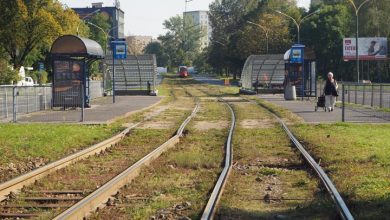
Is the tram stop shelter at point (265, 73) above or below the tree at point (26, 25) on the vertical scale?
below

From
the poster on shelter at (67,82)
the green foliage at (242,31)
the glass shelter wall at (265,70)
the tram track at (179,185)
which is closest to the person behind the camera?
the tram track at (179,185)

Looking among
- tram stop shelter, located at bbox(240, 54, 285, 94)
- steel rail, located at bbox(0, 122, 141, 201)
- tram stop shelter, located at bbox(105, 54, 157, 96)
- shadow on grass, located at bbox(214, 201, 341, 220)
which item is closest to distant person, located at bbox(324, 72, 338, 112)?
steel rail, located at bbox(0, 122, 141, 201)

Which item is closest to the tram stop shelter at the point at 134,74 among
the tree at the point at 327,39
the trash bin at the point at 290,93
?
the trash bin at the point at 290,93

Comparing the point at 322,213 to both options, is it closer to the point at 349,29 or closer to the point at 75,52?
the point at 75,52

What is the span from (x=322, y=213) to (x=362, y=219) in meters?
0.69

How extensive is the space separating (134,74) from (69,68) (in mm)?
28344

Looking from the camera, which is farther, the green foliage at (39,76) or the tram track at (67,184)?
the green foliage at (39,76)

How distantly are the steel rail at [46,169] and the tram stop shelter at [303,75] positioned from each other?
28531mm

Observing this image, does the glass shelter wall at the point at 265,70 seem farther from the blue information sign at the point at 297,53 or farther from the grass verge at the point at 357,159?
the grass verge at the point at 357,159

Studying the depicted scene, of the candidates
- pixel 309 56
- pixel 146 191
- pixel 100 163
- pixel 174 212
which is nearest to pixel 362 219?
pixel 174 212

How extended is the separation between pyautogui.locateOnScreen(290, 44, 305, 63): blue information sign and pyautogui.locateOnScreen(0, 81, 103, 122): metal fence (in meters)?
16.7

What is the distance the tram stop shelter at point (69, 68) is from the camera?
31.0m

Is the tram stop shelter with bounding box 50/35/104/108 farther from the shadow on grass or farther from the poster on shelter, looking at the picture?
the shadow on grass

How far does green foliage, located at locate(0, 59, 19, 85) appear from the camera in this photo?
178 ft
